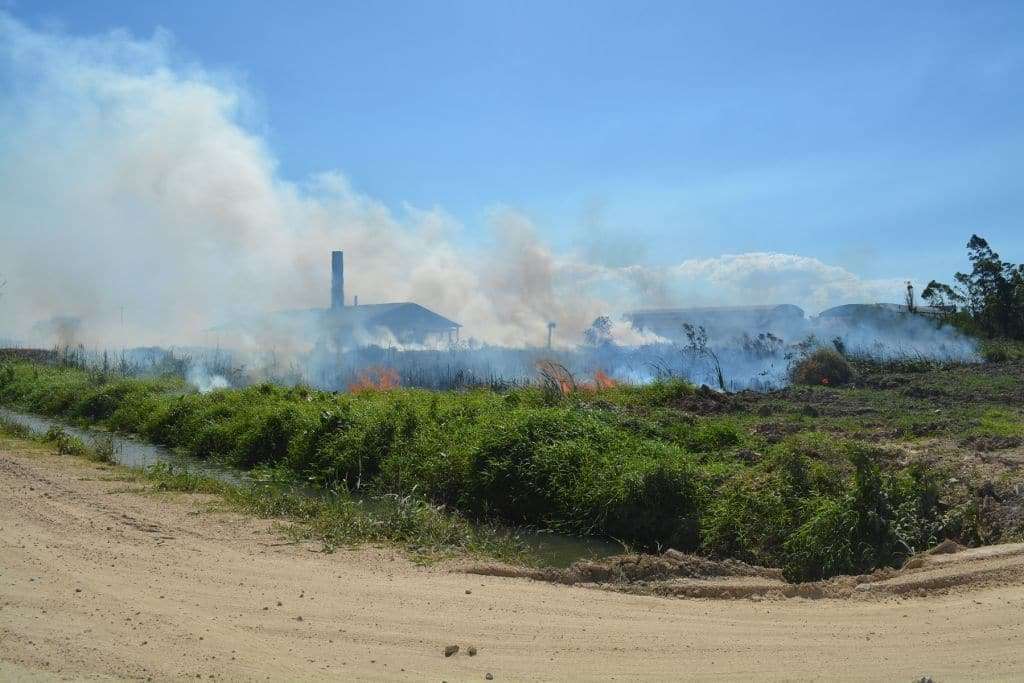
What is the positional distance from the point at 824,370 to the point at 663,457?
14.3m

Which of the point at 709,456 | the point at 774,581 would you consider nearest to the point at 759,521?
the point at 774,581

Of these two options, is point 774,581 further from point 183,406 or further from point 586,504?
point 183,406

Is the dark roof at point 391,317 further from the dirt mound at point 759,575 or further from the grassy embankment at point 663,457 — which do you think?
the dirt mound at point 759,575

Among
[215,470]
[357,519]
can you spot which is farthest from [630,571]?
[215,470]

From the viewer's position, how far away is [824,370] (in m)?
23.7

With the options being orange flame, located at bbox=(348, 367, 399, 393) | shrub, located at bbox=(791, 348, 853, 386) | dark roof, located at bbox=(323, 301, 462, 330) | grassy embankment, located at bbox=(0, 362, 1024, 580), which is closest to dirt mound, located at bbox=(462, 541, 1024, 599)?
grassy embankment, located at bbox=(0, 362, 1024, 580)

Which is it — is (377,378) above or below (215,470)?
above

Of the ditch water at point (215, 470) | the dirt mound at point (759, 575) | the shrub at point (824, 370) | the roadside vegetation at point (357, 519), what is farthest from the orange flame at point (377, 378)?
the dirt mound at point (759, 575)

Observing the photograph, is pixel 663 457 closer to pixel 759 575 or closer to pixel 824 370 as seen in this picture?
pixel 759 575

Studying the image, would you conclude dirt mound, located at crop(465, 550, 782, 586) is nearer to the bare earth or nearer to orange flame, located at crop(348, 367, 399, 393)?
the bare earth

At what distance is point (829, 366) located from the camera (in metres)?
23.7

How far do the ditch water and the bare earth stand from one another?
2.22 m

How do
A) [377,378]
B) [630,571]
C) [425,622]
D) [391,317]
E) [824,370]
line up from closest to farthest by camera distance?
1. [425,622]
2. [630,571]
3. [824,370]
4. [377,378]
5. [391,317]

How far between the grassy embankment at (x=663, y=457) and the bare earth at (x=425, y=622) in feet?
5.05
